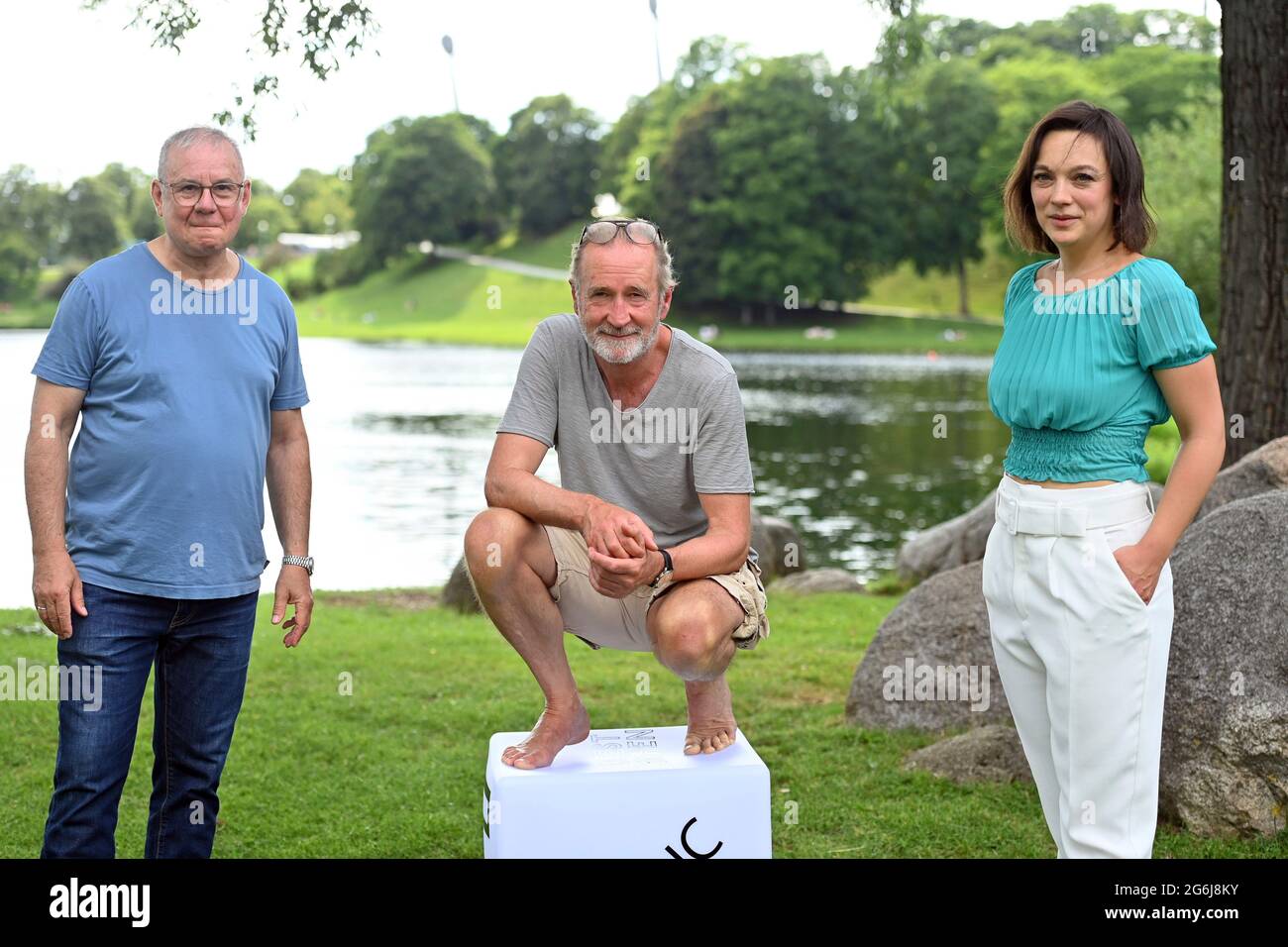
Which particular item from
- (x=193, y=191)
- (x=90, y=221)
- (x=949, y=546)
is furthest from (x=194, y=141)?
(x=90, y=221)

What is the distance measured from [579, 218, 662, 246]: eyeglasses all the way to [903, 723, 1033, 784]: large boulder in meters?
2.94

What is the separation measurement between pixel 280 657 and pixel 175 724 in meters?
4.63

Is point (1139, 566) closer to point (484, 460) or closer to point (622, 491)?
point (622, 491)

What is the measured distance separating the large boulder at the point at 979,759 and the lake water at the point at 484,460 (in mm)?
8402

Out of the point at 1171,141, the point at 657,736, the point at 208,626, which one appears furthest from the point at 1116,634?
the point at 1171,141

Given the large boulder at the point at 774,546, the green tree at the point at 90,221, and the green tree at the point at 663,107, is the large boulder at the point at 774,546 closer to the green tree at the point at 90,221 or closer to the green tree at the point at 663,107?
the green tree at the point at 663,107

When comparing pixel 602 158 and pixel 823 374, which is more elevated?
pixel 602 158

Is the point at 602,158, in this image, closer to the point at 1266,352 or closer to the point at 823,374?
the point at 823,374

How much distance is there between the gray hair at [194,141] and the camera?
3.99 metres

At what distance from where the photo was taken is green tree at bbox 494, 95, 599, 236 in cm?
10194

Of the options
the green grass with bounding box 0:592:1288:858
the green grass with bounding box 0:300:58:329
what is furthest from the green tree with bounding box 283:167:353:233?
the green grass with bounding box 0:592:1288:858

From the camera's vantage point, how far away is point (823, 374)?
46750 mm

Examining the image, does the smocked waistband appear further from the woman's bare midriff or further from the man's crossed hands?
the man's crossed hands

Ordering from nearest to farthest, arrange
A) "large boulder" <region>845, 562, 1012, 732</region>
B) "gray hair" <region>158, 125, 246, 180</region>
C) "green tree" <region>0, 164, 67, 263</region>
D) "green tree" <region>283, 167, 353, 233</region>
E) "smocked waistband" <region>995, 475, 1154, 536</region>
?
"smocked waistband" <region>995, 475, 1154, 536</region>, "gray hair" <region>158, 125, 246, 180</region>, "large boulder" <region>845, 562, 1012, 732</region>, "green tree" <region>0, 164, 67, 263</region>, "green tree" <region>283, 167, 353, 233</region>
